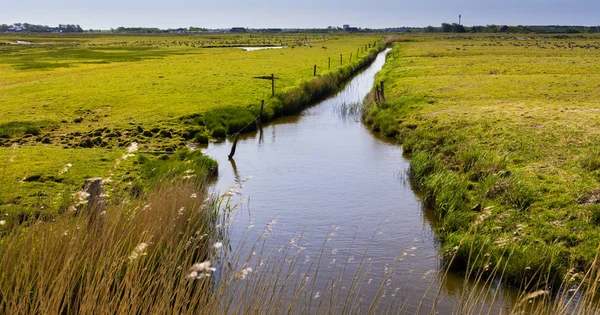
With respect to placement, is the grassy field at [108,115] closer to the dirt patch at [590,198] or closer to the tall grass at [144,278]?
the tall grass at [144,278]

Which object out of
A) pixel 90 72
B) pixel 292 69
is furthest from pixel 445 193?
pixel 90 72

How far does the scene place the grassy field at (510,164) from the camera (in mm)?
11375

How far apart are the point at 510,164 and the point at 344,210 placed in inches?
221

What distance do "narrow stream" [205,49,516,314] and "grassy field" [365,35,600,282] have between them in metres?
0.76

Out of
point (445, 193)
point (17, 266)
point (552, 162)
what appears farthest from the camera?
point (552, 162)

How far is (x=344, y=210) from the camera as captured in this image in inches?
611

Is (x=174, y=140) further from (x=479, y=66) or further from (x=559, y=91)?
(x=479, y=66)

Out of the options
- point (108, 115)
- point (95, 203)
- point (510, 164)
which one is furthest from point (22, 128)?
point (510, 164)

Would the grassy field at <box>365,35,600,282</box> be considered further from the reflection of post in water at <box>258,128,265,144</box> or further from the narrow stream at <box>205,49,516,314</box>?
the reflection of post in water at <box>258,128,265,144</box>

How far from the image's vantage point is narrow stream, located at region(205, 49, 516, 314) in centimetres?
1044

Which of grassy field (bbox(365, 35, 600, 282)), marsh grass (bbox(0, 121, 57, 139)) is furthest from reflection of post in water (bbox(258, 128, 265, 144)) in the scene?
marsh grass (bbox(0, 121, 57, 139))

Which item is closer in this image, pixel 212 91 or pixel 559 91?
pixel 559 91

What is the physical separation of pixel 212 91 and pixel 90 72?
20.1 meters

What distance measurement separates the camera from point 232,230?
13555mm
